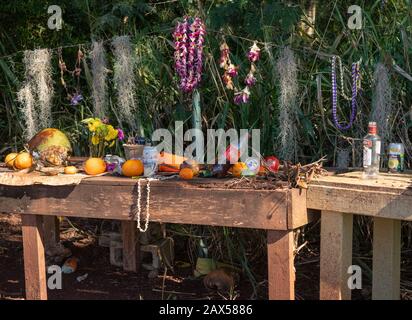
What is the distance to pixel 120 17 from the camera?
18.8 ft

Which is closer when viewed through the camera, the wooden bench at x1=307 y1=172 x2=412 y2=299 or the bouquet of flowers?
the wooden bench at x1=307 y1=172 x2=412 y2=299

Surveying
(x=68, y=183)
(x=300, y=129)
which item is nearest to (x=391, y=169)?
(x=300, y=129)

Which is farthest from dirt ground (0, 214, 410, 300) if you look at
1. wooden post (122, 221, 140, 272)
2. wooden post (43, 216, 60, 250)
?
wooden post (43, 216, 60, 250)

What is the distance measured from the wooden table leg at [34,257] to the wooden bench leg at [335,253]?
1625mm

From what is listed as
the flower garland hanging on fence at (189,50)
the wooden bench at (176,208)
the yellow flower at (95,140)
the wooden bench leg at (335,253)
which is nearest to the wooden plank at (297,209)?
the wooden bench at (176,208)

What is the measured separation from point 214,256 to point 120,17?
2.24 m

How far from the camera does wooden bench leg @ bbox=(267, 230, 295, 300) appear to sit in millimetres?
3398

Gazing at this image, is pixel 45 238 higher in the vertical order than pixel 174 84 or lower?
lower

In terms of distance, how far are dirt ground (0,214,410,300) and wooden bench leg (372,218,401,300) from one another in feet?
→ 1.83

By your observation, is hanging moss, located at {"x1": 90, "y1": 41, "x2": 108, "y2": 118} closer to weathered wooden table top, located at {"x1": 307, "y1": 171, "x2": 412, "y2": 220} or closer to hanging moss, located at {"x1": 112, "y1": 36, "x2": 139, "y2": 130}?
hanging moss, located at {"x1": 112, "y1": 36, "x2": 139, "y2": 130}

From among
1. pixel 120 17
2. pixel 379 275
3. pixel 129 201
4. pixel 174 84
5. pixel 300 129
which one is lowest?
pixel 379 275

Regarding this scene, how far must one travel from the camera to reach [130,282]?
4758 millimetres
